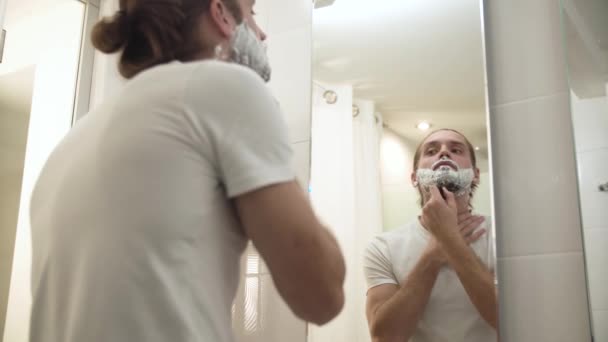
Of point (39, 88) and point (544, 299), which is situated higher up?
→ point (39, 88)

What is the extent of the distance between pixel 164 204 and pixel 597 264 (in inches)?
29.2

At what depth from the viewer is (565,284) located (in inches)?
36.8

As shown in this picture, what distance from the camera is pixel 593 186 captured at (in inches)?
37.3

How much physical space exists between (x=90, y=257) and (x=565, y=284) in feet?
2.56

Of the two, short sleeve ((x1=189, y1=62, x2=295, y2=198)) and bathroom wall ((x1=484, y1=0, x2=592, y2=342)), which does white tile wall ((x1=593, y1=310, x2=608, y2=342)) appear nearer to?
bathroom wall ((x1=484, y1=0, x2=592, y2=342))

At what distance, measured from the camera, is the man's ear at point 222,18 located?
2.57 ft

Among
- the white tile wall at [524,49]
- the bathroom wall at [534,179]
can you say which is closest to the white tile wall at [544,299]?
the bathroom wall at [534,179]

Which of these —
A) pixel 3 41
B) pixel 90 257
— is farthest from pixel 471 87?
pixel 3 41

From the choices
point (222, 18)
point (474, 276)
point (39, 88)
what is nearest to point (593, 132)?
point (474, 276)

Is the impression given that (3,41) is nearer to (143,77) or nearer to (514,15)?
(143,77)

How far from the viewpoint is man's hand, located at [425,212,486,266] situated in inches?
39.9

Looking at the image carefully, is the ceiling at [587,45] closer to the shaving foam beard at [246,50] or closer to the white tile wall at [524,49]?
the white tile wall at [524,49]

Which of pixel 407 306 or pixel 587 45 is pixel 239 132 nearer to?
pixel 407 306

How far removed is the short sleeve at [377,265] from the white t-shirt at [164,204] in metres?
0.48
